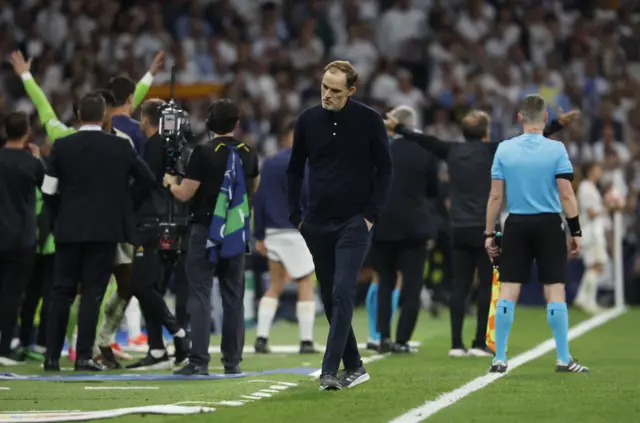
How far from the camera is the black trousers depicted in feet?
50.4

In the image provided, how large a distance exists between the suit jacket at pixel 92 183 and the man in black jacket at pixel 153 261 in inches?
12.0

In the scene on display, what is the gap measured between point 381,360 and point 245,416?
5.10m

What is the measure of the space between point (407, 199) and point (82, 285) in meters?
3.65

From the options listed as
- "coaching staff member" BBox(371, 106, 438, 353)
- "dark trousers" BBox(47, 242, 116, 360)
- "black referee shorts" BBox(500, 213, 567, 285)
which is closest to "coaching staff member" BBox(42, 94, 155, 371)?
"dark trousers" BBox(47, 242, 116, 360)

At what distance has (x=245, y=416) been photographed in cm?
950

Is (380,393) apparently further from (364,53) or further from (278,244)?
(364,53)

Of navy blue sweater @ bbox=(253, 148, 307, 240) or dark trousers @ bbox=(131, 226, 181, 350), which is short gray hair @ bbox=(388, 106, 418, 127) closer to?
navy blue sweater @ bbox=(253, 148, 307, 240)

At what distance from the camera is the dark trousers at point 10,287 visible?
48.0ft

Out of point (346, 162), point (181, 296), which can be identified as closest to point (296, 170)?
point (346, 162)

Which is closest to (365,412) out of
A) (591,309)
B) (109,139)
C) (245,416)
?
(245,416)

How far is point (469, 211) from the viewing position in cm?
1492

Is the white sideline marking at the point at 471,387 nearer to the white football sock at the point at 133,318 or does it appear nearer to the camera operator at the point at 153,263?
the camera operator at the point at 153,263

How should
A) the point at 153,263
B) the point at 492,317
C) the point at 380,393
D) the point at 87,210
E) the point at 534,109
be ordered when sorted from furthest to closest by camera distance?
the point at 153,263 < the point at 492,317 < the point at 87,210 < the point at 534,109 < the point at 380,393

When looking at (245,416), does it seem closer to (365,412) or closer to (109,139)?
(365,412)
